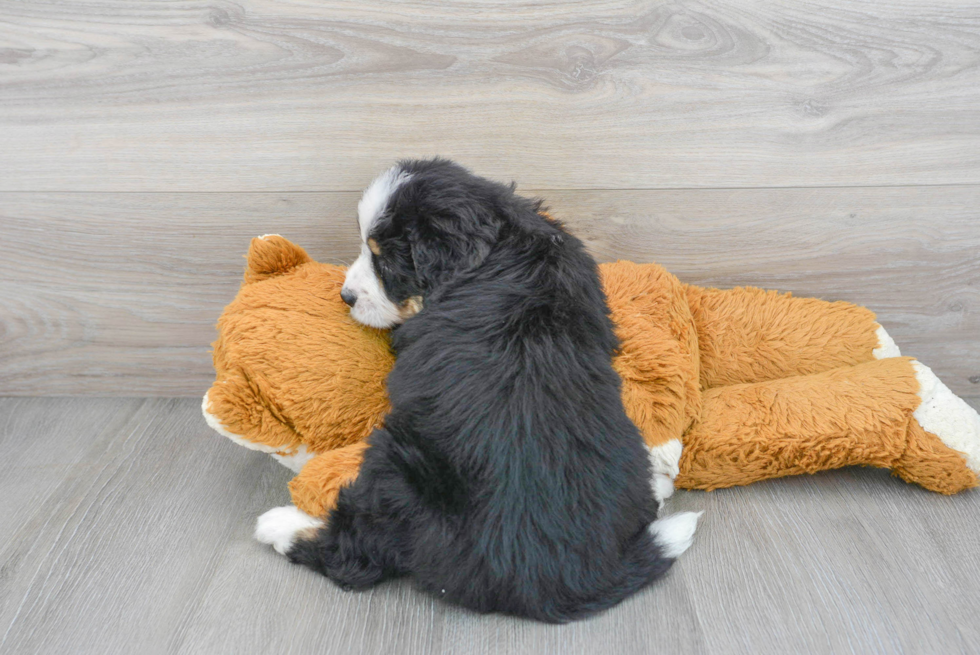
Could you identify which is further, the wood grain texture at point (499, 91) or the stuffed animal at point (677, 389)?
the wood grain texture at point (499, 91)

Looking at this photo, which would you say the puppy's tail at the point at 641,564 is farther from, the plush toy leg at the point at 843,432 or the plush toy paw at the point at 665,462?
the plush toy leg at the point at 843,432

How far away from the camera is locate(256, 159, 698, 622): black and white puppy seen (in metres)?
1.10

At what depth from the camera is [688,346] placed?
59.2 inches

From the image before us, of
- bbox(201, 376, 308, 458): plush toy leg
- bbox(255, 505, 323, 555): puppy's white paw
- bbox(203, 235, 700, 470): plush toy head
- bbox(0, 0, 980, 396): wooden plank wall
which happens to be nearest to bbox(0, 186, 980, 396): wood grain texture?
bbox(0, 0, 980, 396): wooden plank wall

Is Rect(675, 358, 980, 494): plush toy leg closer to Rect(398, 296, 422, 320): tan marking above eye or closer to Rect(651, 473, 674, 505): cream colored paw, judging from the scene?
Rect(651, 473, 674, 505): cream colored paw

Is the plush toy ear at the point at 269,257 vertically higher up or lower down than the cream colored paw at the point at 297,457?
higher up

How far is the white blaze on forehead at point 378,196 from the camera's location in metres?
1.31

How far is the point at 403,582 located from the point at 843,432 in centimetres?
95

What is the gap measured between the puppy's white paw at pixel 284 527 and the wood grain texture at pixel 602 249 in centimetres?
69

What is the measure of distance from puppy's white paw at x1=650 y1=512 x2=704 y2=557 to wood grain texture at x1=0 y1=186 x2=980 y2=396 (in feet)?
2.28

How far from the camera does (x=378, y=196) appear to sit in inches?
51.9

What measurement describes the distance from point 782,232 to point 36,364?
2.05 metres

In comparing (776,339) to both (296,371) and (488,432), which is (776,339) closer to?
(488,432)

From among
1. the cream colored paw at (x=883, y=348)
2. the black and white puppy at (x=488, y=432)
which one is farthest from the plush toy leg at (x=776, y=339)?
the black and white puppy at (x=488, y=432)
